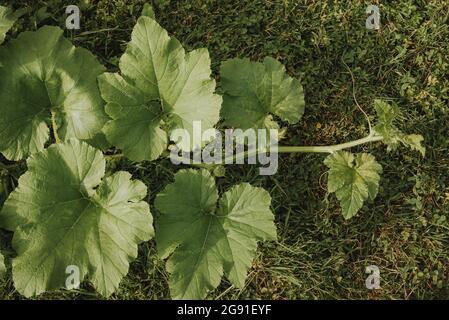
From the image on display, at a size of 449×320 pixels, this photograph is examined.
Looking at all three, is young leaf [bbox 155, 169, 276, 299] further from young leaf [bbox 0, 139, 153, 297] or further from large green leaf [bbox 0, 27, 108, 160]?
large green leaf [bbox 0, 27, 108, 160]

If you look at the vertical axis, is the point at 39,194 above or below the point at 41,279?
above

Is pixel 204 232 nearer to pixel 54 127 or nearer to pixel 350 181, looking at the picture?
pixel 350 181

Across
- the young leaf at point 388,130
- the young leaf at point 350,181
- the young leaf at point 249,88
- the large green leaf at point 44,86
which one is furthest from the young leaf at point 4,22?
the young leaf at point 388,130

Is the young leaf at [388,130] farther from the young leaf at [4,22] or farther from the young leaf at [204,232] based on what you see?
the young leaf at [4,22]
